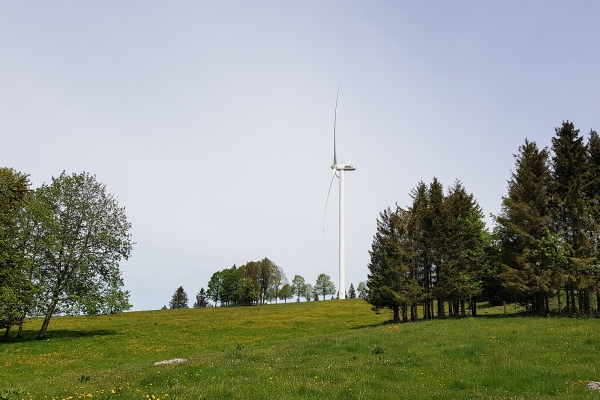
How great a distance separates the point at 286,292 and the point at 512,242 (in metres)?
121

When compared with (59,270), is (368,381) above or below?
below

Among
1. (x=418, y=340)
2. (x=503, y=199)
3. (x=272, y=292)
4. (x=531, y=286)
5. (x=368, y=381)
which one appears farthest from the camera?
(x=272, y=292)

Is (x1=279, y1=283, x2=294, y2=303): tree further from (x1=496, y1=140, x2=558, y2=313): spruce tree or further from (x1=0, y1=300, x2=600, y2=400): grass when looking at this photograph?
(x1=0, y1=300, x2=600, y2=400): grass

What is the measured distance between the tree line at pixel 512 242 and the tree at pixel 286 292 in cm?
11185

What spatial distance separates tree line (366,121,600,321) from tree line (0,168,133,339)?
1159 inches

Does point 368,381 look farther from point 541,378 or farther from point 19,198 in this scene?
point 19,198

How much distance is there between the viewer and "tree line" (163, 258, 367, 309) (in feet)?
436

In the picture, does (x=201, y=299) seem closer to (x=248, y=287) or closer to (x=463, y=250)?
(x=248, y=287)

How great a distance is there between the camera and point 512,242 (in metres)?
41.4

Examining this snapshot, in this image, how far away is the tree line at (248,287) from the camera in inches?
5226

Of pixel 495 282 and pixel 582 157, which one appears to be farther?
pixel 495 282

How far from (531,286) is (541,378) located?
2883 centimetres

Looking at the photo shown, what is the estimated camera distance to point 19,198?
128ft

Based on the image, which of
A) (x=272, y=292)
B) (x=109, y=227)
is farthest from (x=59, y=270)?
(x=272, y=292)
